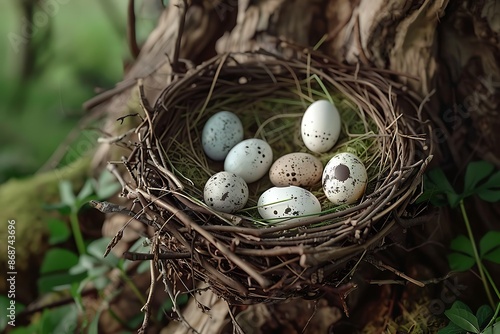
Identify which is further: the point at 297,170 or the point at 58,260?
the point at 58,260

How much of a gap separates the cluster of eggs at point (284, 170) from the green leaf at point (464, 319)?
0.91 feet

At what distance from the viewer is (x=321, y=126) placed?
45.1 inches

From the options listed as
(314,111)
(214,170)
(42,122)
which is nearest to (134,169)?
(214,170)

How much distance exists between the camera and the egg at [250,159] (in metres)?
1.12

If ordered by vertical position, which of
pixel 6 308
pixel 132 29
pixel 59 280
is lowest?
pixel 6 308

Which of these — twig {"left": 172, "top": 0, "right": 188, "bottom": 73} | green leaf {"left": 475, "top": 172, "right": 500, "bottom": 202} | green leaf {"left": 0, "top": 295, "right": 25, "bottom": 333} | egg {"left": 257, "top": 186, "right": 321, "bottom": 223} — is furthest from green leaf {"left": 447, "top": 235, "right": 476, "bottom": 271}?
green leaf {"left": 0, "top": 295, "right": 25, "bottom": 333}

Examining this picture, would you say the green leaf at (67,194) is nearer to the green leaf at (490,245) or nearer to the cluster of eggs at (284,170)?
the cluster of eggs at (284,170)

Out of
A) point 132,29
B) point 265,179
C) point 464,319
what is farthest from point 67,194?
point 464,319

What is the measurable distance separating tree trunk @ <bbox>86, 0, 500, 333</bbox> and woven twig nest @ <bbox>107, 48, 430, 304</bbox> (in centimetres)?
7

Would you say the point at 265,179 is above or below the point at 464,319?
above

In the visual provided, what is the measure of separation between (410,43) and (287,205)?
19.4 inches

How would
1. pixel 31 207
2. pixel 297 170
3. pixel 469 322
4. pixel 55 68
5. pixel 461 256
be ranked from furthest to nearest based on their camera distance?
1. pixel 55 68
2. pixel 31 207
3. pixel 461 256
4. pixel 297 170
5. pixel 469 322

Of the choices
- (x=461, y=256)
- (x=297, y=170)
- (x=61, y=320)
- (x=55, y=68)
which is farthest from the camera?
(x=55, y=68)

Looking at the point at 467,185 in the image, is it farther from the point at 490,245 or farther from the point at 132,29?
the point at 132,29
